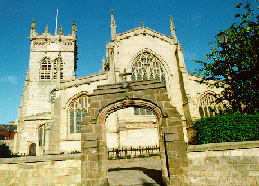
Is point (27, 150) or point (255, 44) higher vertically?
point (255, 44)

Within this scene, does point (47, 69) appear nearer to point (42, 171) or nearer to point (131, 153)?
point (131, 153)

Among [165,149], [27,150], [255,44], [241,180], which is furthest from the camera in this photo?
[27,150]

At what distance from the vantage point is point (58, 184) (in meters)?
5.87

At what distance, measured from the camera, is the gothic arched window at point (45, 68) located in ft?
113

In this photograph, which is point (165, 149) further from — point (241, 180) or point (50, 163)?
point (50, 163)

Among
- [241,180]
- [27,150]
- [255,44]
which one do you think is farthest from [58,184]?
[27,150]

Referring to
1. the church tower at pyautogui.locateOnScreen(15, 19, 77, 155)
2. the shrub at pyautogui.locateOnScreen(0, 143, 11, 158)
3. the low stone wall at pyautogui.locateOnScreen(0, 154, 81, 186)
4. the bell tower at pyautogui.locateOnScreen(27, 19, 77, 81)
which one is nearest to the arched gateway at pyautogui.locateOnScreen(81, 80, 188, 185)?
the low stone wall at pyautogui.locateOnScreen(0, 154, 81, 186)

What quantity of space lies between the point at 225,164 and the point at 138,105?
3500 mm

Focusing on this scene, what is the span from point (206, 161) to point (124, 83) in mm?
3914

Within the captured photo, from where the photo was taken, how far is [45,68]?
34875mm

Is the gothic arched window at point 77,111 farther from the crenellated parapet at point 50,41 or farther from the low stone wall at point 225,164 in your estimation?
the crenellated parapet at point 50,41

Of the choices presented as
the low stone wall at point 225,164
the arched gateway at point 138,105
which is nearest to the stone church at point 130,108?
the arched gateway at point 138,105

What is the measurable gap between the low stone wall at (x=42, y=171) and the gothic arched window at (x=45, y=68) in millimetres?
31197

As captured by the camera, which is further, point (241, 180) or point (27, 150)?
point (27, 150)
